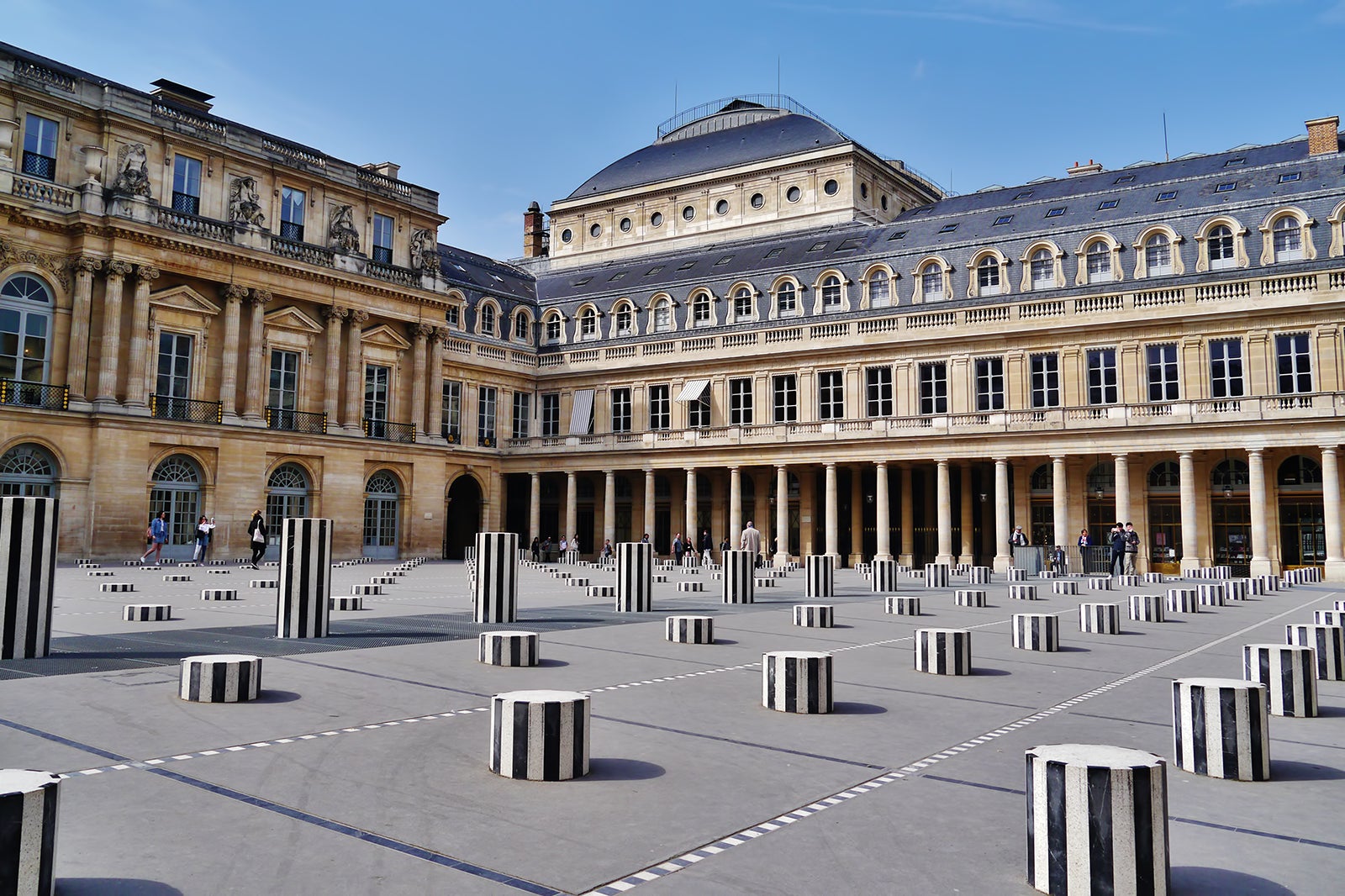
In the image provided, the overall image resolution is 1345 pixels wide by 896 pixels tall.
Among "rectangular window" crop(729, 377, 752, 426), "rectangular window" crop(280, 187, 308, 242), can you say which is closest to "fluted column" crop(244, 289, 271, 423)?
"rectangular window" crop(280, 187, 308, 242)

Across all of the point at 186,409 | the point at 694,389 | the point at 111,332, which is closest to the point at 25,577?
the point at 111,332

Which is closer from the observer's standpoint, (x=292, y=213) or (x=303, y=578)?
(x=303, y=578)

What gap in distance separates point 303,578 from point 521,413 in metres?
41.8

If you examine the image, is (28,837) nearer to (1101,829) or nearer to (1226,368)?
(1101,829)

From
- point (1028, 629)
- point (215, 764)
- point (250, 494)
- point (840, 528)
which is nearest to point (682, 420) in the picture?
point (840, 528)

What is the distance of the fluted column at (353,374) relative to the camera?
141 feet

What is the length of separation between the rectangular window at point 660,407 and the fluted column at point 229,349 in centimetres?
2056

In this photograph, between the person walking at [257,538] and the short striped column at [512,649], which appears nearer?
the short striped column at [512,649]

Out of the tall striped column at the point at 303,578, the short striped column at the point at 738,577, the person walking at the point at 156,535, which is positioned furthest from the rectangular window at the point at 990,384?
the tall striped column at the point at 303,578

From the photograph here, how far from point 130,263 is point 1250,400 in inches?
1651

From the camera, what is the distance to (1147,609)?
17.7 meters

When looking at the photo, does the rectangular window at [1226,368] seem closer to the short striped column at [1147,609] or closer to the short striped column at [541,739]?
the short striped column at [1147,609]

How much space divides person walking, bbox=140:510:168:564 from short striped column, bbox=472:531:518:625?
75.2 feet

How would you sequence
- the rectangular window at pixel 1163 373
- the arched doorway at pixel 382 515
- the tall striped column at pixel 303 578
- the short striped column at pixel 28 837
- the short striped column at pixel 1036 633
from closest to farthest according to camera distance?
the short striped column at pixel 28 837 < the tall striped column at pixel 303 578 < the short striped column at pixel 1036 633 < the rectangular window at pixel 1163 373 < the arched doorway at pixel 382 515
